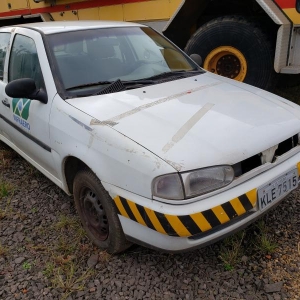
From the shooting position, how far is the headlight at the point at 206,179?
1836 millimetres

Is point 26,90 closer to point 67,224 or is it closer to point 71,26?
point 71,26

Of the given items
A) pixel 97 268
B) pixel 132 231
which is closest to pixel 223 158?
pixel 132 231

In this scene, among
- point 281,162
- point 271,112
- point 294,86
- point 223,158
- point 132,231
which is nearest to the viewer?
point 223,158

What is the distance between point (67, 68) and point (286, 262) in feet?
6.72

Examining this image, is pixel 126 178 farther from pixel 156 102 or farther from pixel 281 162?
pixel 281 162

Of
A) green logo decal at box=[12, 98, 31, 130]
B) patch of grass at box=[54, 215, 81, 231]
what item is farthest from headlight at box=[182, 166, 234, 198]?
green logo decal at box=[12, 98, 31, 130]

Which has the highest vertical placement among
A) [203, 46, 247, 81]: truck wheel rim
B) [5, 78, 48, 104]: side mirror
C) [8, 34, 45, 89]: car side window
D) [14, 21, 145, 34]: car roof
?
[14, 21, 145, 34]: car roof

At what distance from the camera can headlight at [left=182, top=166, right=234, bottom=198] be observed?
6.02 feet

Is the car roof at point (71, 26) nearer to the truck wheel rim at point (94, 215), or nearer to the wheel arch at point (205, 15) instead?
the truck wheel rim at point (94, 215)

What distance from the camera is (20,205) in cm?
306

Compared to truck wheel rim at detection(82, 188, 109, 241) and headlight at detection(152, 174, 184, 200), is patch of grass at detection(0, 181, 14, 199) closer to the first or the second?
truck wheel rim at detection(82, 188, 109, 241)

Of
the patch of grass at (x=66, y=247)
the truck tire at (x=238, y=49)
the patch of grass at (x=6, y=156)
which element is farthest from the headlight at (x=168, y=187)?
the truck tire at (x=238, y=49)

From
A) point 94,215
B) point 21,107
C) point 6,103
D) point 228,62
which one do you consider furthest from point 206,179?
point 228,62

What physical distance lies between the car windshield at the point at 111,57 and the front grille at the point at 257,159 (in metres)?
1.16
